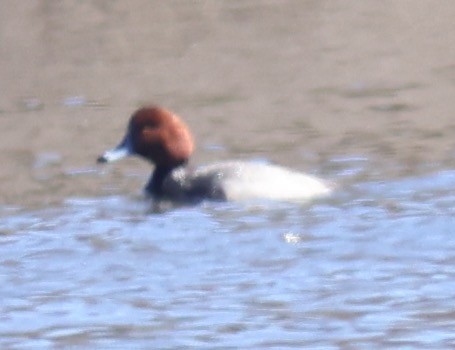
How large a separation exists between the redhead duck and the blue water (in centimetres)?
19

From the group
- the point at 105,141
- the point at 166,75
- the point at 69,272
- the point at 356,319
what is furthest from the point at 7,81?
the point at 356,319

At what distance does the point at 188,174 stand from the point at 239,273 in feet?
10.3

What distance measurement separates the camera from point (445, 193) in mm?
11250

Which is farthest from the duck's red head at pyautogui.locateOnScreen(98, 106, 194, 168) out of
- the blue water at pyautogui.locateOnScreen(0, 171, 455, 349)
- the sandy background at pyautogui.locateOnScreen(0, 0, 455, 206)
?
the blue water at pyautogui.locateOnScreen(0, 171, 455, 349)

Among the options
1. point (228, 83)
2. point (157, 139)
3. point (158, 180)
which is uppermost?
point (228, 83)

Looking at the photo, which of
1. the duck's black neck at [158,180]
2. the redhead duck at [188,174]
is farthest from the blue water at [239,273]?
the duck's black neck at [158,180]

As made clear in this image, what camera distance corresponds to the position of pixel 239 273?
9430 mm

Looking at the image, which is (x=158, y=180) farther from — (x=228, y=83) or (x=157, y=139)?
(x=228, y=83)

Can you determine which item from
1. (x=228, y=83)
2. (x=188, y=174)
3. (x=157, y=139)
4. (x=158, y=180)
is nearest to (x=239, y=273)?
(x=188, y=174)

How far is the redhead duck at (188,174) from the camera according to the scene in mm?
11711

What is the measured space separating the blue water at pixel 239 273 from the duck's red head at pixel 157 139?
3.87ft

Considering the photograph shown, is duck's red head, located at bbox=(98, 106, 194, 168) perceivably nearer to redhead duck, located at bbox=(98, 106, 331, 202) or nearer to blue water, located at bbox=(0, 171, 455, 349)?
redhead duck, located at bbox=(98, 106, 331, 202)

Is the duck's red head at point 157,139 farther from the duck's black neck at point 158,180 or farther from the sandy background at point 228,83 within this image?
the sandy background at point 228,83

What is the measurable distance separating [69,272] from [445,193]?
2.96m
